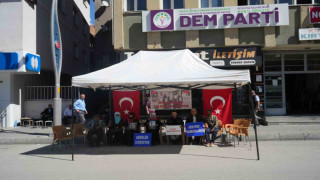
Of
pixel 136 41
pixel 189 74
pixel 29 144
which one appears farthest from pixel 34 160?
pixel 136 41

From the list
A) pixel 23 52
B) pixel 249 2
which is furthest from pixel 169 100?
pixel 23 52

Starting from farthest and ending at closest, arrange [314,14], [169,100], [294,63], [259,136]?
[294,63]
[314,14]
[169,100]
[259,136]

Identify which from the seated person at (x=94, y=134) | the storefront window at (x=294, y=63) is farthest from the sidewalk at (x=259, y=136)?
the storefront window at (x=294, y=63)

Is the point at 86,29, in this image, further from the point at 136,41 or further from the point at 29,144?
the point at 29,144

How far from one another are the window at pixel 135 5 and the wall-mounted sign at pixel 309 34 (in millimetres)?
7899

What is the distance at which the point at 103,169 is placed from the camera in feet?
22.2

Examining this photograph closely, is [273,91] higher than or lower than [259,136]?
higher

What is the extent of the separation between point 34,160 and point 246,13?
1129cm

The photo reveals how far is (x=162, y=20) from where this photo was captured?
14.2 m

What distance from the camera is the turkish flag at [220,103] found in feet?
34.9

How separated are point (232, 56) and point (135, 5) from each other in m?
5.66

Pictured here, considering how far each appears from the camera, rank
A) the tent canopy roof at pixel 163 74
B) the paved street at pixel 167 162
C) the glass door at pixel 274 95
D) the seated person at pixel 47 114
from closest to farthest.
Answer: the paved street at pixel 167 162 → the tent canopy roof at pixel 163 74 → the seated person at pixel 47 114 → the glass door at pixel 274 95

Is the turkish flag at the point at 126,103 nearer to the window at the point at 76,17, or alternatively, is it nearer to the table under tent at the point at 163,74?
the table under tent at the point at 163,74

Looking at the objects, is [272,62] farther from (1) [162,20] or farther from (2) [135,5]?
(2) [135,5]
